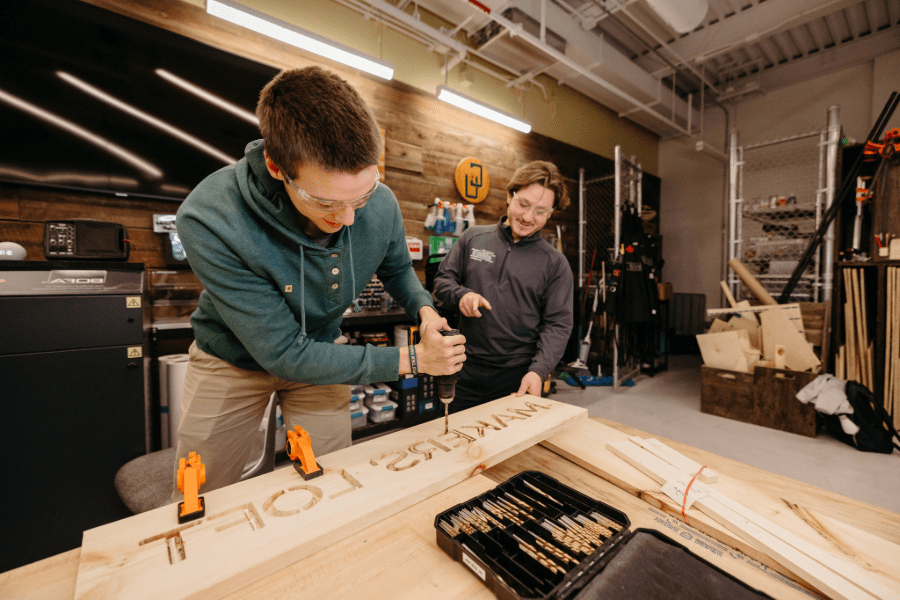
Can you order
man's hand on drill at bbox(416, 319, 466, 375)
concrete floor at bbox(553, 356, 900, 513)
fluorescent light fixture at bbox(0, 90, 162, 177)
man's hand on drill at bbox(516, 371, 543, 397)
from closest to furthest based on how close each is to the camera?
man's hand on drill at bbox(416, 319, 466, 375), man's hand on drill at bbox(516, 371, 543, 397), fluorescent light fixture at bbox(0, 90, 162, 177), concrete floor at bbox(553, 356, 900, 513)

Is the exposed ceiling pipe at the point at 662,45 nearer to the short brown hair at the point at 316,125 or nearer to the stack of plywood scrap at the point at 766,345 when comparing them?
the stack of plywood scrap at the point at 766,345

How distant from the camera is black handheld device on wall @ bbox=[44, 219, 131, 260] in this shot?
67.3 inches

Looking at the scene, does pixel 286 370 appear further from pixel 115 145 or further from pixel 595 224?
pixel 595 224

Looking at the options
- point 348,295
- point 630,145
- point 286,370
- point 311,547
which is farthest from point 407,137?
point 630,145

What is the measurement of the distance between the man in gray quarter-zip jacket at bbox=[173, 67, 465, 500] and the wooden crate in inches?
126

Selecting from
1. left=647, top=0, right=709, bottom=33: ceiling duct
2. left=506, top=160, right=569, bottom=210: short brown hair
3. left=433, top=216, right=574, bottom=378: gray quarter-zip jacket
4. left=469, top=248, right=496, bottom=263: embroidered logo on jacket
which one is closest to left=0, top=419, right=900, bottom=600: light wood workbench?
left=433, top=216, right=574, bottom=378: gray quarter-zip jacket

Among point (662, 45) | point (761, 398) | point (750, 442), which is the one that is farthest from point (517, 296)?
point (662, 45)

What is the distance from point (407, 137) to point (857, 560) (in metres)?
3.63

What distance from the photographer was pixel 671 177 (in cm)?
658

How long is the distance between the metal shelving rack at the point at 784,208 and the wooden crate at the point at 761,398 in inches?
47.1

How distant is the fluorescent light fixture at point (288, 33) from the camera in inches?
83.0

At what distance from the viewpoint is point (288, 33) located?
92.0 inches

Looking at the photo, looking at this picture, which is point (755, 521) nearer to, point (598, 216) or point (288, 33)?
point (288, 33)

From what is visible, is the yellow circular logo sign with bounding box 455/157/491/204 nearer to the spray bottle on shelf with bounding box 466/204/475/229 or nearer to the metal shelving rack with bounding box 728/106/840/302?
the spray bottle on shelf with bounding box 466/204/475/229
